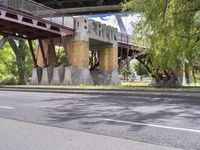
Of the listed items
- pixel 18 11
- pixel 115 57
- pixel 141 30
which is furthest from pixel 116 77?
pixel 141 30

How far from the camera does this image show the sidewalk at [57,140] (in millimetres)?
6484

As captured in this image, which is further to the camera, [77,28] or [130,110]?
[77,28]

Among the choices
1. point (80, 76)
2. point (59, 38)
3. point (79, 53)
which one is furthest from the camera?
point (59, 38)

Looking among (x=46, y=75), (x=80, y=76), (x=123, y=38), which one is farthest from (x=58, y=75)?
(x=123, y=38)

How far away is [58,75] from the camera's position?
123 feet

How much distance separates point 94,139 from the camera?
7137mm

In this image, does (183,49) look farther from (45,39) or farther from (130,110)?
(45,39)

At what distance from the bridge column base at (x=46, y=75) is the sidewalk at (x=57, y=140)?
97.3 feet

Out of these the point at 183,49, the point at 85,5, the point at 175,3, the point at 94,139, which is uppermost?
the point at 85,5

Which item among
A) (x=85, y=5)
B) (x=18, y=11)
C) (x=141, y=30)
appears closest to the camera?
(x=141, y=30)

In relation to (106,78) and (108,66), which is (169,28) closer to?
(106,78)

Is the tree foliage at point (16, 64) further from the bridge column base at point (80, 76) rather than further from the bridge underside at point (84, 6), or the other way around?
the bridge underside at point (84, 6)

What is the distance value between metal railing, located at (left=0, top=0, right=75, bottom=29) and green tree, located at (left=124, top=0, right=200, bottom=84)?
1350 centimetres

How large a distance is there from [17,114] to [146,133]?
478cm
